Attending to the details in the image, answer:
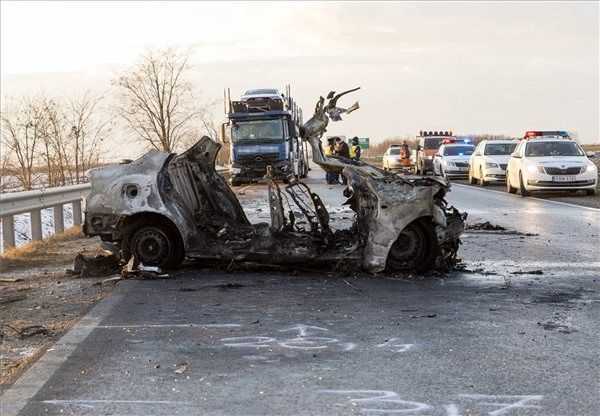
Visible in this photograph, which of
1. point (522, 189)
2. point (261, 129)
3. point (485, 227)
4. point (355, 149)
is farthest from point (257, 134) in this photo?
point (485, 227)

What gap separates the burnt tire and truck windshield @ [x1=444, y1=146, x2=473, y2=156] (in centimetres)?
2834

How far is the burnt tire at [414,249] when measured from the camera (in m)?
8.61

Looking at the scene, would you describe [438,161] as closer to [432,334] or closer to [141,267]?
[141,267]

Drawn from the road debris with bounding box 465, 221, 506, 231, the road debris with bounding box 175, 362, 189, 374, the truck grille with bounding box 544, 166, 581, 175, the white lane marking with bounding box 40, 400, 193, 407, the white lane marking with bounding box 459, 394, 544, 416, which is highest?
the truck grille with bounding box 544, 166, 581, 175

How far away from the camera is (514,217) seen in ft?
53.3

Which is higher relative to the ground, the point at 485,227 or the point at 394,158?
the point at 394,158

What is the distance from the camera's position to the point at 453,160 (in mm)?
35750

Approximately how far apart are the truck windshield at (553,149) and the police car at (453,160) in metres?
10.7

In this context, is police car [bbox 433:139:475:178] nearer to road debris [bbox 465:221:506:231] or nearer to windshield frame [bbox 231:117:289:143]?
windshield frame [bbox 231:117:289:143]

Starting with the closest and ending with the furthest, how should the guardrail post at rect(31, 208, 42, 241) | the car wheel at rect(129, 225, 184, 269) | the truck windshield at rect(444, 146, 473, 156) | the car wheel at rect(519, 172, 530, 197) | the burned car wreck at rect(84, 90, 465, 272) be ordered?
1. the burned car wreck at rect(84, 90, 465, 272)
2. the car wheel at rect(129, 225, 184, 269)
3. the guardrail post at rect(31, 208, 42, 241)
4. the car wheel at rect(519, 172, 530, 197)
5. the truck windshield at rect(444, 146, 473, 156)

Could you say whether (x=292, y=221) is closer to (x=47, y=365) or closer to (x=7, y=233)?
(x=47, y=365)

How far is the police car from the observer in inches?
1394

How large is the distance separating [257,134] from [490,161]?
939 cm

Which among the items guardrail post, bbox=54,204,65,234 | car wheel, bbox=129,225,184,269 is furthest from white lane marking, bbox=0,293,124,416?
guardrail post, bbox=54,204,65,234
